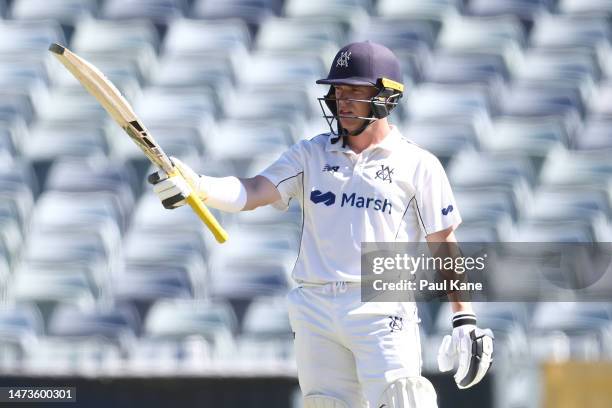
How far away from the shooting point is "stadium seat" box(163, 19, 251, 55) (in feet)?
23.5

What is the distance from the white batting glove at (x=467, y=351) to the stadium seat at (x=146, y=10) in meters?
4.39

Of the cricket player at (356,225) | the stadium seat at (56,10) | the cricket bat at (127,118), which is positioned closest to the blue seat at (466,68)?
the stadium seat at (56,10)

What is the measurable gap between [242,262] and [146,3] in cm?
210

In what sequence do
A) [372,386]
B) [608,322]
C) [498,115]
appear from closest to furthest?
[372,386], [608,322], [498,115]

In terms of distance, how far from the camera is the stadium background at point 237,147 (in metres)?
5.85

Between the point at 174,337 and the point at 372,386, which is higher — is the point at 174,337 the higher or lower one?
the higher one

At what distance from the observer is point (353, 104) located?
3.38m

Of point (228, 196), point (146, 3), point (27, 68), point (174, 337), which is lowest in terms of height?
point (228, 196)

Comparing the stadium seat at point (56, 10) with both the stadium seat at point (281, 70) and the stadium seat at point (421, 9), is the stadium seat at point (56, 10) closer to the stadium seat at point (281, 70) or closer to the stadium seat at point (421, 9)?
the stadium seat at point (281, 70)

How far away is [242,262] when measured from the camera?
611 centimetres

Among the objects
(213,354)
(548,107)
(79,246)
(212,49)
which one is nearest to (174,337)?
(213,354)

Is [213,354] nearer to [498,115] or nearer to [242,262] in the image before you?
[242,262]
